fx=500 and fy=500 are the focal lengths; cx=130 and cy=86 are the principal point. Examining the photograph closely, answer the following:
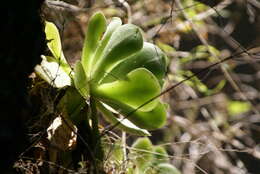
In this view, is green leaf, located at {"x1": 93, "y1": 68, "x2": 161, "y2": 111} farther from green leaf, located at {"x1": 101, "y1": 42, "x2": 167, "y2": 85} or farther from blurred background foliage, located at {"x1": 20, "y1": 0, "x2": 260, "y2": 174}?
blurred background foliage, located at {"x1": 20, "y1": 0, "x2": 260, "y2": 174}

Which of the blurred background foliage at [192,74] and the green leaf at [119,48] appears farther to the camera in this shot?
the blurred background foliage at [192,74]

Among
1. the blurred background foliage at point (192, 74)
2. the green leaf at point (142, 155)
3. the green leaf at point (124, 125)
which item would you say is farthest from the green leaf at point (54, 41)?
the blurred background foliage at point (192, 74)

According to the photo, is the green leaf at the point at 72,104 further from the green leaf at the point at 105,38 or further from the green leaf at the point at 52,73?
the green leaf at the point at 105,38

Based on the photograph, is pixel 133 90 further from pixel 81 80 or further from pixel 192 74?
pixel 192 74

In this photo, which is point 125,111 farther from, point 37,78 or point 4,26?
point 4,26

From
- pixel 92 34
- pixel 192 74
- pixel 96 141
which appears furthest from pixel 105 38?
pixel 192 74

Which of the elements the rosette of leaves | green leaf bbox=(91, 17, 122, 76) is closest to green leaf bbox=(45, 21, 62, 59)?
the rosette of leaves

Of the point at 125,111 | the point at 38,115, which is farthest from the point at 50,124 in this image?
the point at 125,111
